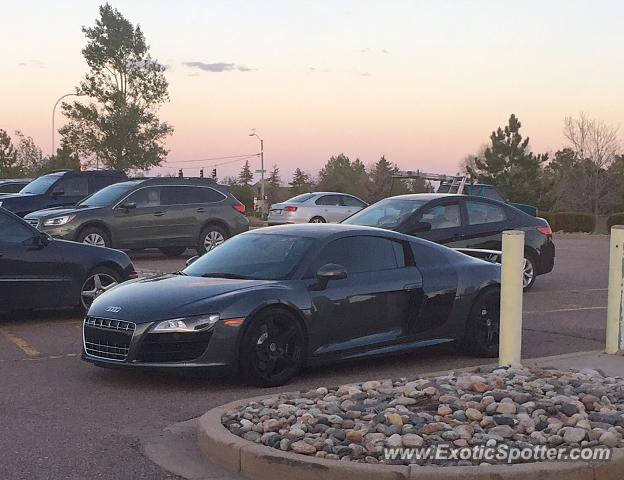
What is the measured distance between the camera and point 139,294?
7777mm

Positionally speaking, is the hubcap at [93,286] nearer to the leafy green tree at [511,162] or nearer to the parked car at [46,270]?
the parked car at [46,270]

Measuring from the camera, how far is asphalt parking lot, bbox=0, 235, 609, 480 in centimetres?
552

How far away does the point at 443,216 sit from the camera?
13969 millimetres

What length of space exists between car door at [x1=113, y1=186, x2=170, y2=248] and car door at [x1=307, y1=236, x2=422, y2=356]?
10.7 metres

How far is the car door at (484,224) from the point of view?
14.0 m

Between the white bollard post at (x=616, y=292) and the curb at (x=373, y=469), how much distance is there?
3.45 metres

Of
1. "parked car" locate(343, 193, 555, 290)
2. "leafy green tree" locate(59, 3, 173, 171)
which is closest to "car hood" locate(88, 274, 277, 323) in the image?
"parked car" locate(343, 193, 555, 290)

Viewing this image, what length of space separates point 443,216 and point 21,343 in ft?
22.3

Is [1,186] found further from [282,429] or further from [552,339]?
[282,429]

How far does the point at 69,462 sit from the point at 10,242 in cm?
590

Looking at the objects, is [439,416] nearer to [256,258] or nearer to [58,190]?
[256,258]

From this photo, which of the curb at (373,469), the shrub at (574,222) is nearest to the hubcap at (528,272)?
the curb at (373,469)

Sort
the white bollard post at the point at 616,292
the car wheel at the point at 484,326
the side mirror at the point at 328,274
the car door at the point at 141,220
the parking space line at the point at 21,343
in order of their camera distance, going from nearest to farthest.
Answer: the side mirror at the point at 328,274
the white bollard post at the point at 616,292
the car wheel at the point at 484,326
the parking space line at the point at 21,343
the car door at the point at 141,220

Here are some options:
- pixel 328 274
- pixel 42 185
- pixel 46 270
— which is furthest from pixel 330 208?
pixel 328 274
